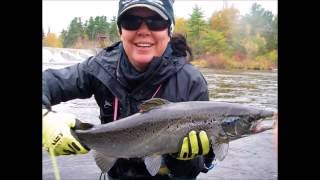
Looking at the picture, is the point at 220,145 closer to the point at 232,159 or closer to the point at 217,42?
the point at 232,159

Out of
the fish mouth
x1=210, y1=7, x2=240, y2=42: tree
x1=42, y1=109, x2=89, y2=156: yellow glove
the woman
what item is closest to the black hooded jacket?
the woman

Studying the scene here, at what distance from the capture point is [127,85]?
3098 mm

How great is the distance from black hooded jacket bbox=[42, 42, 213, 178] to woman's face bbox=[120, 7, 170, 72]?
0.06 metres

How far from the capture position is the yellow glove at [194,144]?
Answer: 2.83 meters

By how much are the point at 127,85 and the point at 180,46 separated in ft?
1.68

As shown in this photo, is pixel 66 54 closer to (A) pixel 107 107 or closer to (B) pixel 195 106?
(A) pixel 107 107

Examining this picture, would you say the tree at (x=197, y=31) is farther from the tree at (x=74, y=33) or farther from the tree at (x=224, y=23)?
the tree at (x=74, y=33)

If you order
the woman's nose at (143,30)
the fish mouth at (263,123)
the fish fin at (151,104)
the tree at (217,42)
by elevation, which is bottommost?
the fish mouth at (263,123)

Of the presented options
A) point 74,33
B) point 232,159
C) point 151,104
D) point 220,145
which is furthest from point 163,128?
point 232,159

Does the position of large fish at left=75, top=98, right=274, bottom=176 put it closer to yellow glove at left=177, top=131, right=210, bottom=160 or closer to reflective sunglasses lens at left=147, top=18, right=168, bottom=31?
yellow glove at left=177, top=131, right=210, bottom=160

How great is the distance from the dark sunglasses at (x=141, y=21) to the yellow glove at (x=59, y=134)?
687mm

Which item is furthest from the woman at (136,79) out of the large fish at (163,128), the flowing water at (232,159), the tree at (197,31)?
the tree at (197,31)
